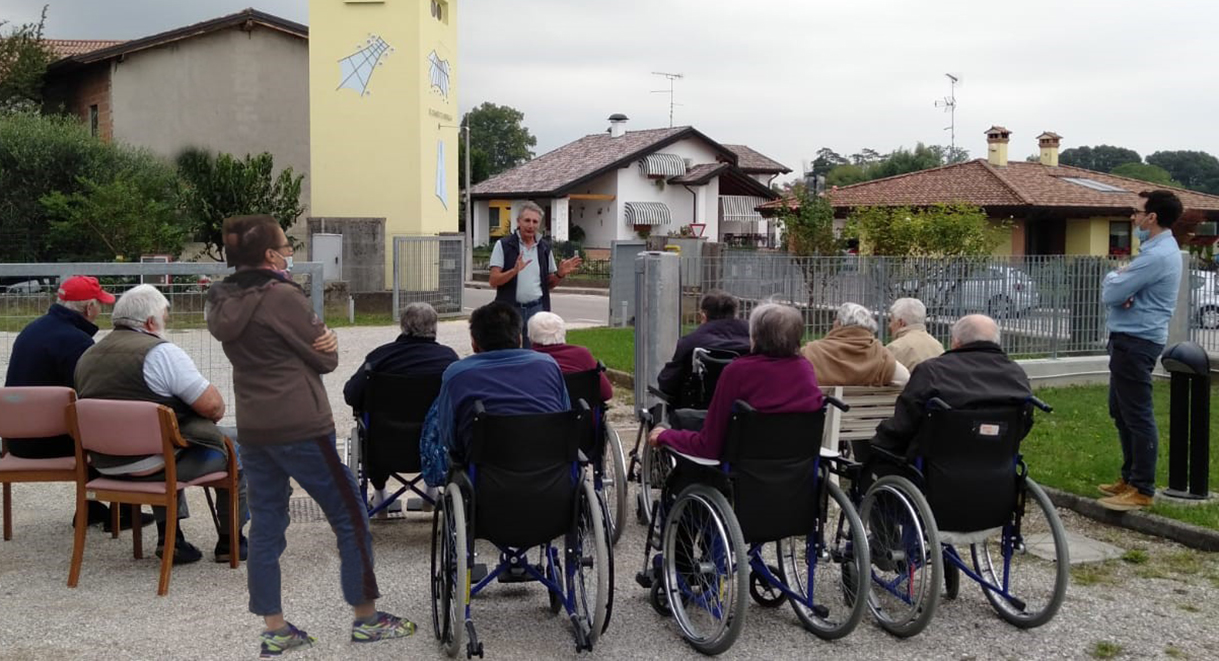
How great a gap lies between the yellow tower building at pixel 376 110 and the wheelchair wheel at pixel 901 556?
2199 centimetres

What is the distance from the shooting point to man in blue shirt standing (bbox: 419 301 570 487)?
5059 millimetres

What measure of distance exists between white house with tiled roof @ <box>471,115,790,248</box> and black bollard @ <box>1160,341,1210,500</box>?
4415 cm

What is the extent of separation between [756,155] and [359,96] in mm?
42565

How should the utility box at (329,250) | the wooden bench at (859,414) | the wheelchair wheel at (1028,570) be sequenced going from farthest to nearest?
the utility box at (329,250)
the wooden bench at (859,414)
the wheelchair wheel at (1028,570)

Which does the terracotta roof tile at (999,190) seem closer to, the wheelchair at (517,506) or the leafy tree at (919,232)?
the leafy tree at (919,232)

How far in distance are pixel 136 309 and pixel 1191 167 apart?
323ft

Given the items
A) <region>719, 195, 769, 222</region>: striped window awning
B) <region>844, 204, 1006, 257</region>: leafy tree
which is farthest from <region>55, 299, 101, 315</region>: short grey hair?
<region>719, 195, 769, 222</region>: striped window awning

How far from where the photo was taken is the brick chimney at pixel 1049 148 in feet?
165

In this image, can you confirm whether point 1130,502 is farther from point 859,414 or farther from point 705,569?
point 705,569

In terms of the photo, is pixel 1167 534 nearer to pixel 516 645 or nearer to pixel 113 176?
pixel 516 645

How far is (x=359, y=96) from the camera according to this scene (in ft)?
90.4

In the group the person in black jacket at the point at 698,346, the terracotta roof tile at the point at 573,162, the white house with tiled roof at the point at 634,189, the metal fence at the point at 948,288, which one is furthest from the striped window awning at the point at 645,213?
the person in black jacket at the point at 698,346

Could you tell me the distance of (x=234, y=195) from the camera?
26578 mm

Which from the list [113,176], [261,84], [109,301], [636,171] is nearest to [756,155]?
[636,171]
